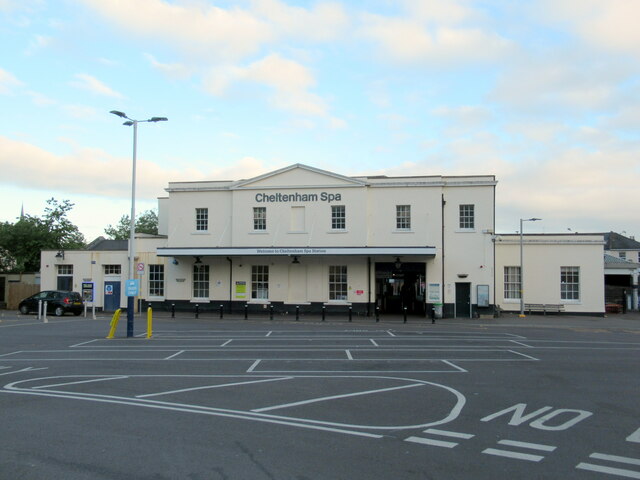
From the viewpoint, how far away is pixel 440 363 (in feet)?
48.3

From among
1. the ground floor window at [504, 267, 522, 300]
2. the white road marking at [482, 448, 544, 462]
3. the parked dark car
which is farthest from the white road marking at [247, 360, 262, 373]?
the ground floor window at [504, 267, 522, 300]

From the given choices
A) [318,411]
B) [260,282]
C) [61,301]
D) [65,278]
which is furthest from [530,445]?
[65,278]

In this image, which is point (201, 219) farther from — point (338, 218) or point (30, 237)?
point (30, 237)

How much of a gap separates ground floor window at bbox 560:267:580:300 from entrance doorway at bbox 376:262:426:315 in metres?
8.65

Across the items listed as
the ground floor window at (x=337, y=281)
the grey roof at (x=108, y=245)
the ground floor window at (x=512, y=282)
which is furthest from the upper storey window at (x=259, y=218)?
the ground floor window at (x=512, y=282)

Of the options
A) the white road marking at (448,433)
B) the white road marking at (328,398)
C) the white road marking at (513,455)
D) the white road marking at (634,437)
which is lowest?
the white road marking at (328,398)

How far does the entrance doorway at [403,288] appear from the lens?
35812 mm

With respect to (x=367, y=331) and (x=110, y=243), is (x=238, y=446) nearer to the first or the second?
(x=367, y=331)

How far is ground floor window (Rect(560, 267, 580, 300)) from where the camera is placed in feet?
121

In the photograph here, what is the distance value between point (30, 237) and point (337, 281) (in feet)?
96.9

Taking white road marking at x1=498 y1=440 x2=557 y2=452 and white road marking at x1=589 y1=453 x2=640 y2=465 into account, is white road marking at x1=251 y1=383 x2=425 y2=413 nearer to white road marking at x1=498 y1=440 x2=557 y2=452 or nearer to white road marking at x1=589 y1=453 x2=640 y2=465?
white road marking at x1=498 y1=440 x2=557 y2=452

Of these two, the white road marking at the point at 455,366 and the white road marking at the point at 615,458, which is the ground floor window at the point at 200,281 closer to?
the white road marking at the point at 455,366

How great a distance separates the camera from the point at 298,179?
35500 millimetres

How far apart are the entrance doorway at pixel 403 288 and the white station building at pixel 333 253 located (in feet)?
0.68
